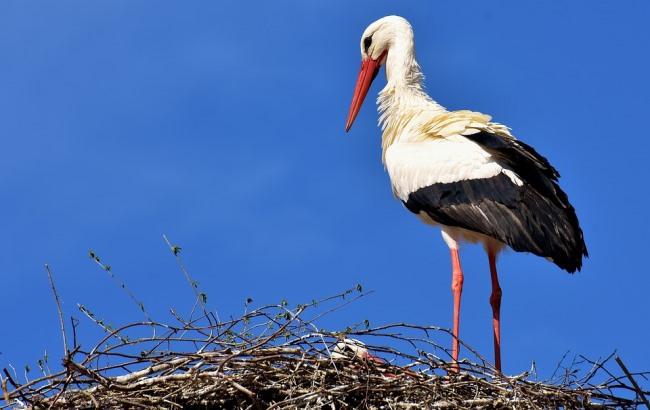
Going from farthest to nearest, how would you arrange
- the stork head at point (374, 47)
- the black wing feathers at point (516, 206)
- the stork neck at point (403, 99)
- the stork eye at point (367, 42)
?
1. the stork eye at point (367, 42)
2. the stork head at point (374, 47)
3. the stork neck at point (403, 99)
4. the black wing feathers at point (516, 206)

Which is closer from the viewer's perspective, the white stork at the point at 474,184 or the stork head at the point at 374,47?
the white stork at the point at 474,184

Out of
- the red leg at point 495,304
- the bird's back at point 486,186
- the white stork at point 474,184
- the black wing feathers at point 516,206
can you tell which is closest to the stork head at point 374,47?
the white stork at point 474,184

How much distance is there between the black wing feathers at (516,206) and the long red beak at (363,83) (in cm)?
137

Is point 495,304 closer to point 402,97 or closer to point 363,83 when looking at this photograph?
point 402,97

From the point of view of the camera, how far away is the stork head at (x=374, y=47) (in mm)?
9805

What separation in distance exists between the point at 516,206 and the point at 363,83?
2132 millimetres

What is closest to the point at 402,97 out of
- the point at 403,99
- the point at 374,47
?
the point at 403,99

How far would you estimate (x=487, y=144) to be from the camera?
340 inches

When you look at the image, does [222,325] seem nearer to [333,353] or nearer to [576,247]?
[333,353]

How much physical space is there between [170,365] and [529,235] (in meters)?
2.67

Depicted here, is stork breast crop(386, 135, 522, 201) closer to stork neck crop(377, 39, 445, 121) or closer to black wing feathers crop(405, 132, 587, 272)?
black wing feathers crop(405, 132, 587, 272)

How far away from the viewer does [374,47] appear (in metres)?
9.97

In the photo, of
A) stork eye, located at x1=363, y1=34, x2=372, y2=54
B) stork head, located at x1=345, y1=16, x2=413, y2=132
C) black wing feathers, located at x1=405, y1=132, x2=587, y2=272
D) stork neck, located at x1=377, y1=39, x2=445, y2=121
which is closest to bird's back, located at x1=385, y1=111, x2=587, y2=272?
black wing feathers, located at x1=405, y1=132, x2=587, y2=272

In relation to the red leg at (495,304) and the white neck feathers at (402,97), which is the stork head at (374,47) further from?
the red leg at (495,304)
